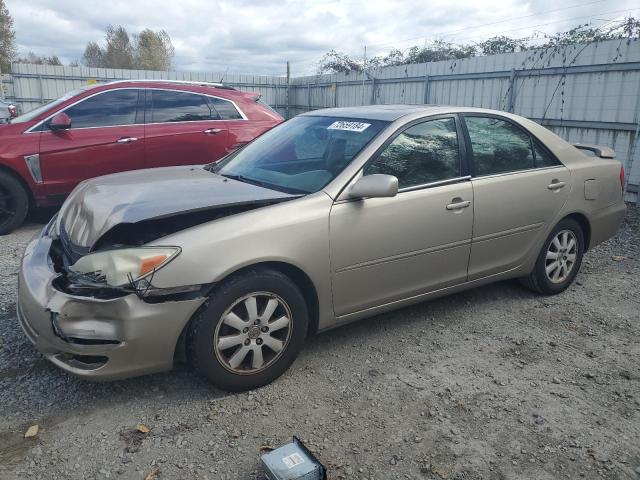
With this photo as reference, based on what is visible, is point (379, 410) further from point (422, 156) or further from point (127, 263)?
point (422, 156)

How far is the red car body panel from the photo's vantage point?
19.6ft

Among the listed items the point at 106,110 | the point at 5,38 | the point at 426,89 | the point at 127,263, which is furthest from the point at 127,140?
the point at 5,38

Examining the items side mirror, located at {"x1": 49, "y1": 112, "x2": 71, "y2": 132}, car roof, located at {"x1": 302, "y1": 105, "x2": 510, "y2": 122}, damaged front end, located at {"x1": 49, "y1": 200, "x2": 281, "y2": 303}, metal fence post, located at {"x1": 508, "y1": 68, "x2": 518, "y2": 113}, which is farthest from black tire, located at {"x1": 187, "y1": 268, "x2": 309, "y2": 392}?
metal fence post, located at {"x1": 508, "y1": 68, "x2": 518, "y2": 113}

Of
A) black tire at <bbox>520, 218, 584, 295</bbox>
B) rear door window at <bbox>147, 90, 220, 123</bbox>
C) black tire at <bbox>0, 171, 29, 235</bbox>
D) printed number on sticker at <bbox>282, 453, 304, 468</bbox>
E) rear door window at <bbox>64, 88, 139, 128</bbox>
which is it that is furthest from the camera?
rear door window at <bbox>147, 90, 220, 123</bbox>

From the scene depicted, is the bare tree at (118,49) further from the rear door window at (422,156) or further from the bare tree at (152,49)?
the rear door window at (422,156)

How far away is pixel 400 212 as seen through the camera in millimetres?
3387

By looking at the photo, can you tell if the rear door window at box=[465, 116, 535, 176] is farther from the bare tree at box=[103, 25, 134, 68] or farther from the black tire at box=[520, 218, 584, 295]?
the bare tree at box=[103, 25, 134, 68]

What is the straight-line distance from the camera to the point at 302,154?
3725mm

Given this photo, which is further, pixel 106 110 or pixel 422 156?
pixel 106 110

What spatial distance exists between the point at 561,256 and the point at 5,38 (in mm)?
44081

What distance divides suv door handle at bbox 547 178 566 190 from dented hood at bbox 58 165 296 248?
2.27 metres

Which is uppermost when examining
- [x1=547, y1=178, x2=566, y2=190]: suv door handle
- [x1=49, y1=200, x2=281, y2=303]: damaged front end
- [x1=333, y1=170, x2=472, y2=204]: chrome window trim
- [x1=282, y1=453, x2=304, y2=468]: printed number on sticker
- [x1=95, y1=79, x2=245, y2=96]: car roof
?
[x1=95, y1=79, x2=245, y2=96]: car roof

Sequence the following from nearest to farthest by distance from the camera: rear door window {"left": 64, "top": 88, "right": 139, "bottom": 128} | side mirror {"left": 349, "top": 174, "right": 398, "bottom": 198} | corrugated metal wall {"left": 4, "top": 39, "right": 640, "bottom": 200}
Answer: side mirror {"left": 349, "top": 174, "right": 398, "bottom": 198}, rear door window {"left": 64, "top": 88, "right": 139, "bottom": 128}, corrugated metal wall {"left": 4, "top": 39, "right": 640, "bottom": 200}

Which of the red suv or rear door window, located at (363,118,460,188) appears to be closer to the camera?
rear door window, located at (363,118,460,188)
